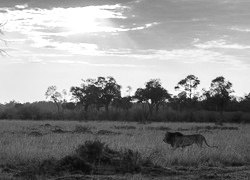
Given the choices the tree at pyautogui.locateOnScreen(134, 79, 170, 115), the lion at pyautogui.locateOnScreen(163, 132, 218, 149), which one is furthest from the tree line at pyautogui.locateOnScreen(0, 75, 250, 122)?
the lion at pyautogui.locateOnScreen(163, 132, 218, 149)

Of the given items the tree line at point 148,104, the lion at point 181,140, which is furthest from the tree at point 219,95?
the lion at point 181,140

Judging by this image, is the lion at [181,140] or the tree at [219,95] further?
the tree at [219,95]

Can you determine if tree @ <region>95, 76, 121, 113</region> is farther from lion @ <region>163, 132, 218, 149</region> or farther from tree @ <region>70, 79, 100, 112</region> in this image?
lion @ <region>163, 132, 218, 149</region>

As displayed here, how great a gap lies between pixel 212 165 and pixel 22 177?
5523mm

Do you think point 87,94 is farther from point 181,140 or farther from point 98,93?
point 181,140

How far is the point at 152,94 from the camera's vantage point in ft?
245

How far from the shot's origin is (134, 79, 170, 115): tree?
74.9m

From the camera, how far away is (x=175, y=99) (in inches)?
→ 3226

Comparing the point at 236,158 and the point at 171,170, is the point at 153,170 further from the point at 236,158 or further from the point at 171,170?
the point at 236,158

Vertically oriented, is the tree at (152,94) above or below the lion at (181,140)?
above

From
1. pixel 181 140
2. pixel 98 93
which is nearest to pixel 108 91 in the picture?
pixel 98 93

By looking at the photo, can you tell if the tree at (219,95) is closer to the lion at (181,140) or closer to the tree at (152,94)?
the tree at (152,94)

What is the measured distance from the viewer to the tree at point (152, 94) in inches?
2948

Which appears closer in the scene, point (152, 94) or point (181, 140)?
point (181, 140)
